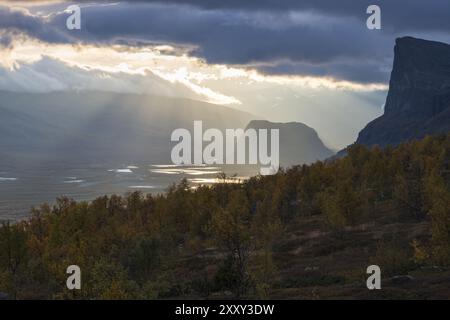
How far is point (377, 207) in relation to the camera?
9244 cm

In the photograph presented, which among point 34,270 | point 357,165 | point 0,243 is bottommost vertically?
point 34,270

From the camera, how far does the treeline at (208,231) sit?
43094 millimetres

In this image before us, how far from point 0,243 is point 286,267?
30.6m

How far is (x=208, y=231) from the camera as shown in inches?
1829

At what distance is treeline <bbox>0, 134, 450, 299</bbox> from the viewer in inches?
1697

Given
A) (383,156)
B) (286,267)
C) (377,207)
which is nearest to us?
(286,267)

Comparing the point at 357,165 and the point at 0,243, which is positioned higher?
the point at 357,165
